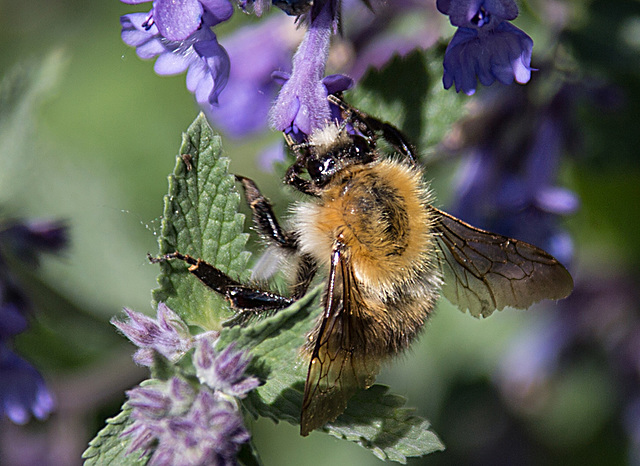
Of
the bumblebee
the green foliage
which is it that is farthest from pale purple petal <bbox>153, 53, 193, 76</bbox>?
the green foliage

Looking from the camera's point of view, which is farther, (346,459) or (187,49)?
(346,459)

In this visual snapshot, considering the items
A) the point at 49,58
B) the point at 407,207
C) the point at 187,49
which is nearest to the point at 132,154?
the point at 49,58

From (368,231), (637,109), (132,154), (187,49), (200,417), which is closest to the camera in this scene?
(200,417)

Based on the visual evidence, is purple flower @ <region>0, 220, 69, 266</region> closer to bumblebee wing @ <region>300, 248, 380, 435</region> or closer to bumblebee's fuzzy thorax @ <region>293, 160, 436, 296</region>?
bumblebee's fuzzy thorax @ <region>293, 160, 436, 296</region>

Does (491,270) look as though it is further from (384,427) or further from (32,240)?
(32,240)

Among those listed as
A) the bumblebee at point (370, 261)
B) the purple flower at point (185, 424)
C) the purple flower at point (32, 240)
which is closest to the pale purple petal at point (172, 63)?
the bumblebee at point (370, 261)

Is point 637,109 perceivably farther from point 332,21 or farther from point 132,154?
point 132,154
